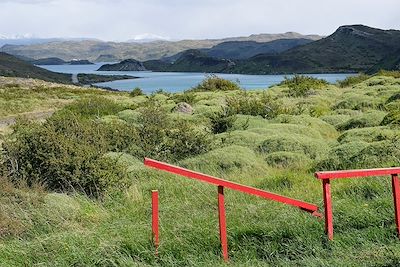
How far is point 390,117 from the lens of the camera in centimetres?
1520

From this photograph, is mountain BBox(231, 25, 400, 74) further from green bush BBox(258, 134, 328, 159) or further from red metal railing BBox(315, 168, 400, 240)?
red metal railing BBox(315, 168, 400, 240)

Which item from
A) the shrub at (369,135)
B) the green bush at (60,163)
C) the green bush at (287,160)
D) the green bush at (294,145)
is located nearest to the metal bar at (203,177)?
the green bush at (60,163)

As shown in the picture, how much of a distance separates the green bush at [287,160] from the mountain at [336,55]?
409 ft

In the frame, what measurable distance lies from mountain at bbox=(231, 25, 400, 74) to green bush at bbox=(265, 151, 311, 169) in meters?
125

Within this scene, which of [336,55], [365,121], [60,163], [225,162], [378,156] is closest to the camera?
[60,163]

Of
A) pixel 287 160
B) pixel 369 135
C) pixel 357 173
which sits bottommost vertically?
pixel 287 160

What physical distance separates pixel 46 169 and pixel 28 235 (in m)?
2.92

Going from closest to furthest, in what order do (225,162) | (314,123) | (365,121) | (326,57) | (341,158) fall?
(341,158), (225,162), (365,121), (314,123), (326,57)

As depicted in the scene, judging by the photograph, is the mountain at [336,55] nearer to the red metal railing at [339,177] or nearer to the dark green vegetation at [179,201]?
the dark green vegetation at [179,201]

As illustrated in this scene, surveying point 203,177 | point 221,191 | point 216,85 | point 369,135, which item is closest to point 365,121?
point 369,135

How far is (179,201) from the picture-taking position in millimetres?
7645

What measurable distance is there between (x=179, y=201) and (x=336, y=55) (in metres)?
164

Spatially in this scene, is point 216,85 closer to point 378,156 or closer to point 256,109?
point 256,109

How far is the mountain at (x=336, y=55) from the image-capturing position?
149m
